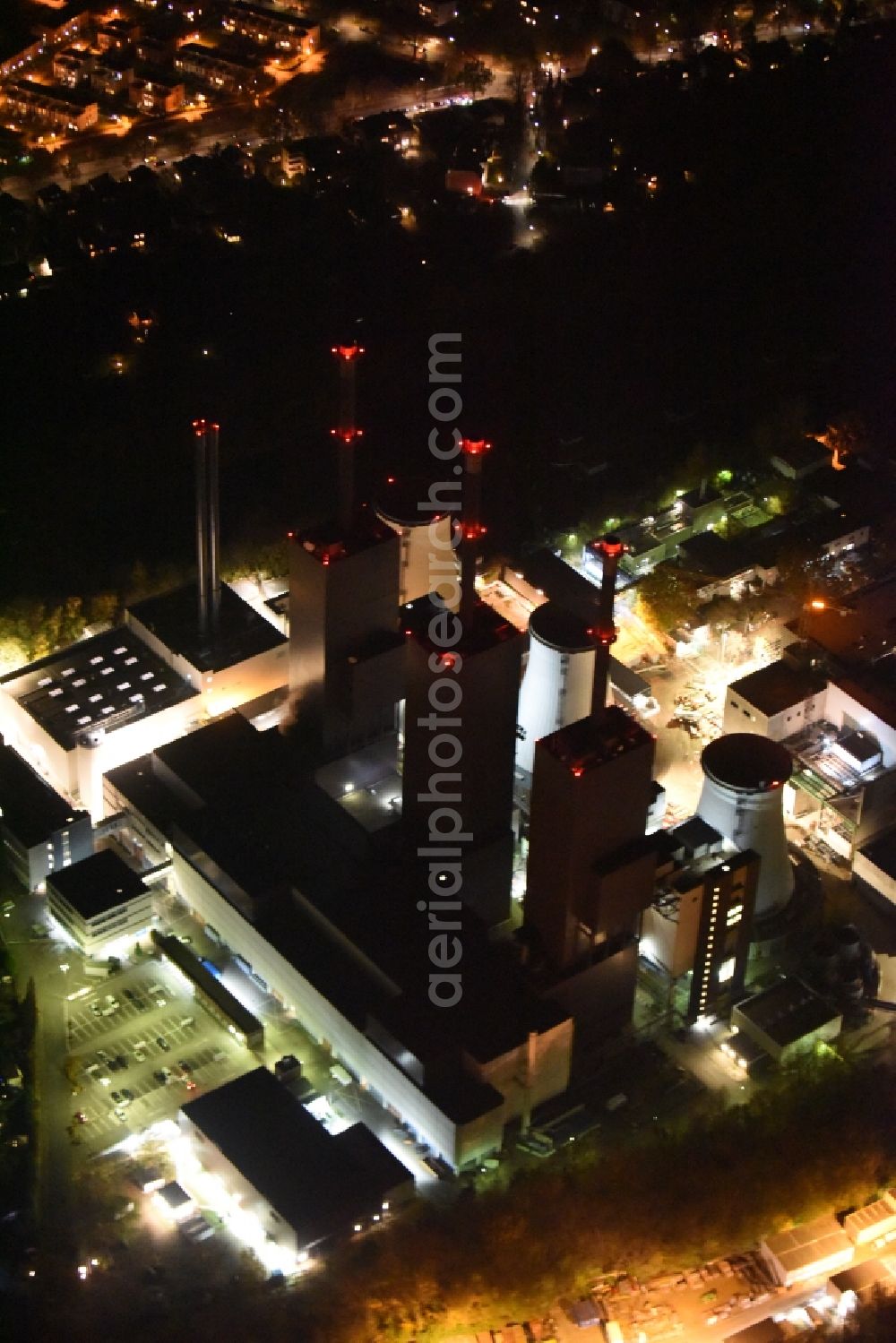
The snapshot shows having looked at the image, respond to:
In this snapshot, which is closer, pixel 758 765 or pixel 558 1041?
pixel 558 1041

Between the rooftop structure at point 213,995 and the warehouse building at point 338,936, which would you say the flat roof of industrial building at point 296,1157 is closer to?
the warehouse building at point 338,936

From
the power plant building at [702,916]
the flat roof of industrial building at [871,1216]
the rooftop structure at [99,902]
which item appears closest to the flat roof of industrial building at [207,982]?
the rooftop structure at [99,902]

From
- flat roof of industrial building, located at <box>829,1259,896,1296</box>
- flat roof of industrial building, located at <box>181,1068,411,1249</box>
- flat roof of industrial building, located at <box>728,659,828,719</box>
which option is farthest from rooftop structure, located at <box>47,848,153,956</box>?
flat roof of industrial building, located at <box>829,1259,896,1296</box>

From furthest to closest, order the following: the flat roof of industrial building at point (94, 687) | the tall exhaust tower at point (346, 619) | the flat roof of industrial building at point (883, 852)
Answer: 1. the flat roof of industrial building at point (94, 687)
2. the flat roof of industrial building at point (883, 852)
3. the tall exhaust tower at point (346, 619)

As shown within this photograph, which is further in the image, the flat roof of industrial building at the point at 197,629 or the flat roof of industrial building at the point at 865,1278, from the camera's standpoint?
the flat roof of industrial building at the point at 197,629

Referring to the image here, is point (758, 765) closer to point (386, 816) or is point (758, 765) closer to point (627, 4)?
point (386, 816)

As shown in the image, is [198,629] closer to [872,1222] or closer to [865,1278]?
[872,1222]

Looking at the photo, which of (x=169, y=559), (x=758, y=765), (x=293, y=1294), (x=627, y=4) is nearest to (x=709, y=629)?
(x=758, y=765)
